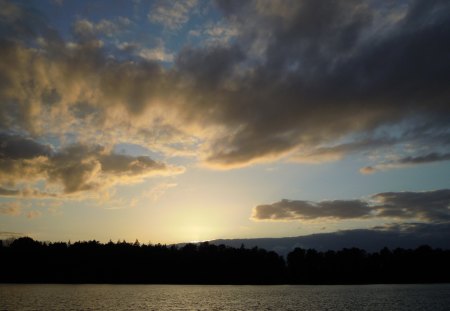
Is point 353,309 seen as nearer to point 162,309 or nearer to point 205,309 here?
point 205,309

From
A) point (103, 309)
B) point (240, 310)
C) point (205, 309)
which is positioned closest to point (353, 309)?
point (240, 310)

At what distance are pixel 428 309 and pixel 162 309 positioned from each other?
62.1m

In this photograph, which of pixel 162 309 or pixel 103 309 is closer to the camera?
pixel 103 309

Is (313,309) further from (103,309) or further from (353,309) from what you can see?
(103,309)

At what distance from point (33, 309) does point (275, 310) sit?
5094 cm

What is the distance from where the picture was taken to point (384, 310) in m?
92.4

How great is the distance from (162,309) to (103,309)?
43.2 ft

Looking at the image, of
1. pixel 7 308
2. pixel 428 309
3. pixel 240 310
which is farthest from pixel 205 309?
pixel 428 309

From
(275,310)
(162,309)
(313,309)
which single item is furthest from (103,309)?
(313,309)

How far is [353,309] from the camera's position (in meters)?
95.3

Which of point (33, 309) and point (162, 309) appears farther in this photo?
point (162, 309)

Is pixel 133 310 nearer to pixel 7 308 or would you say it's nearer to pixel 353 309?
pixel 7 308

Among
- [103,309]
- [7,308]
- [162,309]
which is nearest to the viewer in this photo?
[7,308]

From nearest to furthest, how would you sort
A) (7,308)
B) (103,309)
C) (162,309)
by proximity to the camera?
1. (7,308)
2. (103,309)
3. (162,309)
